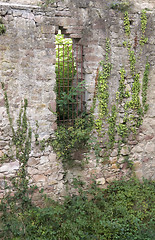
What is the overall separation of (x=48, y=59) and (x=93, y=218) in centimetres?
296

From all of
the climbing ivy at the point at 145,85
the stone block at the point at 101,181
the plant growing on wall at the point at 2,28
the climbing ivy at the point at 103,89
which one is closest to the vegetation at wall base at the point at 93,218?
the stone block at the point at 101,181

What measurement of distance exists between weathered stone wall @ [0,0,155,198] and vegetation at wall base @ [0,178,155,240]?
0.39 meters

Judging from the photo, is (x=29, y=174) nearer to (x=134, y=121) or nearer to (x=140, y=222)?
(x=140, y=222)

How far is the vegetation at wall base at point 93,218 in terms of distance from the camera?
3.96m

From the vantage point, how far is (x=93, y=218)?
4285 mm

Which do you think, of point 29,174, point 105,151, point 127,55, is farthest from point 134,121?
point 29,174

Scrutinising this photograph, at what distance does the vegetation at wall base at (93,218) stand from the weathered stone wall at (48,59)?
1.28 ft

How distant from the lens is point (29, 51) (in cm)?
434

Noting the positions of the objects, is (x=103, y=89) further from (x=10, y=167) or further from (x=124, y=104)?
(x=10, y=167)

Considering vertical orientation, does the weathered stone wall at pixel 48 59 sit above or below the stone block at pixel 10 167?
above

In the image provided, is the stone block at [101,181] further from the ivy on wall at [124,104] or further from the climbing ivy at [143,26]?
the climbing ivy at [143,26]

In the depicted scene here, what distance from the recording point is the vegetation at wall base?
3.96 meters

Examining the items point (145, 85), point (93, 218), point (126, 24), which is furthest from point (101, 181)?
point (126, 24)

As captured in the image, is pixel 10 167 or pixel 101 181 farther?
pixel 101 181
